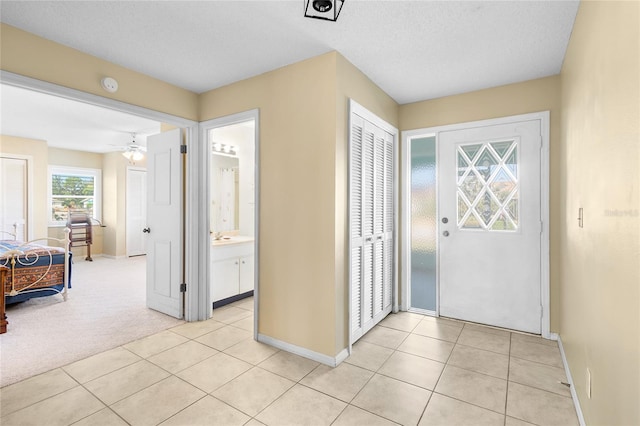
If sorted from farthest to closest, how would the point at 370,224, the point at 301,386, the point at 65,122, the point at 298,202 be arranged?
1. the point at 65,122
2. the point at 370,224
3. the point at 298,202
4. the point at 301,386

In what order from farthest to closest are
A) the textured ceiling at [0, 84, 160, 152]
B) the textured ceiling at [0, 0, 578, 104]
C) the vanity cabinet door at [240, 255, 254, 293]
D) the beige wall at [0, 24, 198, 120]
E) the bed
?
1. the vanity cabinet door at [240, 255, 254, 293]
2. the textured ceiling at [0, 84, 160, 152]
3. the bed
4. the beige wall at [0, 24, 198, 120]
5. the textured ceiling at [0, 0, 578, 104]

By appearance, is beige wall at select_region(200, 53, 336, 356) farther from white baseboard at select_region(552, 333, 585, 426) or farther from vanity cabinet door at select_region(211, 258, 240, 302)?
white baseboard at select_region(552, 333, 585, 426)

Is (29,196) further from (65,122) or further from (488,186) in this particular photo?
(488,186)

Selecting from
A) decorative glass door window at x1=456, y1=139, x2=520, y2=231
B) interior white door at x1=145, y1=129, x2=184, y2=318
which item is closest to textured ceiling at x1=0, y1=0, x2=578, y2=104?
decorative glass door window at x1=456, y1=139, x2=520, y2=231

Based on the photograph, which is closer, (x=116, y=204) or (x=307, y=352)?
(x=307, y=352)

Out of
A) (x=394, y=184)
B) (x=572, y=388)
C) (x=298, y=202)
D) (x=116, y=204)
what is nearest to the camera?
(x=572, y=388)

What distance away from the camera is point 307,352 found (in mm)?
2633

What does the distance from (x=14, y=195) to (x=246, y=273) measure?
17.0ft

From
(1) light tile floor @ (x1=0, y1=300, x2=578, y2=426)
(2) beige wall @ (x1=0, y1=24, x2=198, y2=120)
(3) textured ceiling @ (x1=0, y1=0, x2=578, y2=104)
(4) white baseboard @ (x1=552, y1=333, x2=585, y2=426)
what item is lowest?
Answer: (1) light tile floor @ (x1=0, y1=300, x2=578, y2=426)

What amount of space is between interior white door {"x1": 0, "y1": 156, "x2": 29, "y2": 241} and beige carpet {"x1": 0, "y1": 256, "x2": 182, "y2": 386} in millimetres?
2333

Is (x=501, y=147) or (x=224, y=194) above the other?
(x=501, y=147)

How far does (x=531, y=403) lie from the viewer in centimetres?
202

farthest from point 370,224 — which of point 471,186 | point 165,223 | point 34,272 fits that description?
point 34,272

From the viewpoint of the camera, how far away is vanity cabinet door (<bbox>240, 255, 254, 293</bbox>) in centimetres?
421
